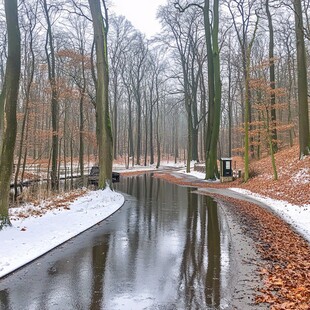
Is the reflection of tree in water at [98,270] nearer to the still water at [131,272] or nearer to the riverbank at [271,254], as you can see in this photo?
the still water at [131,272]

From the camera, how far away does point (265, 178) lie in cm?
1930

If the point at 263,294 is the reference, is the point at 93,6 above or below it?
above

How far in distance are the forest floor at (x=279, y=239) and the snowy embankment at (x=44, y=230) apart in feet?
13.5

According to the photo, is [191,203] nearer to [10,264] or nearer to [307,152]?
[307,152]

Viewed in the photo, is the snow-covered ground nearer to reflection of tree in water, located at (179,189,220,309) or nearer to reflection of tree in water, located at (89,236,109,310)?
reflection of tree in water, located at (89,236,109,310)

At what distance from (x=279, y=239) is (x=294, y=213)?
3263mm

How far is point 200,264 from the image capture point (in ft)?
19.6

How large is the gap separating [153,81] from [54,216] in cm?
3896

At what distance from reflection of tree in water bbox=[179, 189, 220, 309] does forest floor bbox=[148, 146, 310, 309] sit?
2.21ft

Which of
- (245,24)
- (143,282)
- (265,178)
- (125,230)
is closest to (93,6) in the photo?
(125,230)

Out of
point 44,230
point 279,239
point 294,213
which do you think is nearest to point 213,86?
point 294,213

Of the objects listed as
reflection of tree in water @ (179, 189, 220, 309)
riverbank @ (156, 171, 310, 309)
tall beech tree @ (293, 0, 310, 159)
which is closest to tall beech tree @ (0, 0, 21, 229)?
reflection of tree in water @ (179, 189, 220, 309)

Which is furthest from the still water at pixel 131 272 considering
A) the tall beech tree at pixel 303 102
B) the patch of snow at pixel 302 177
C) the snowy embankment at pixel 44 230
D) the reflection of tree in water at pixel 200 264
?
the tall beech tree at pixel 303 102

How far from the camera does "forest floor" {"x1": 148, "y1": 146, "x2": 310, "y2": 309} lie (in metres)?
4.62
